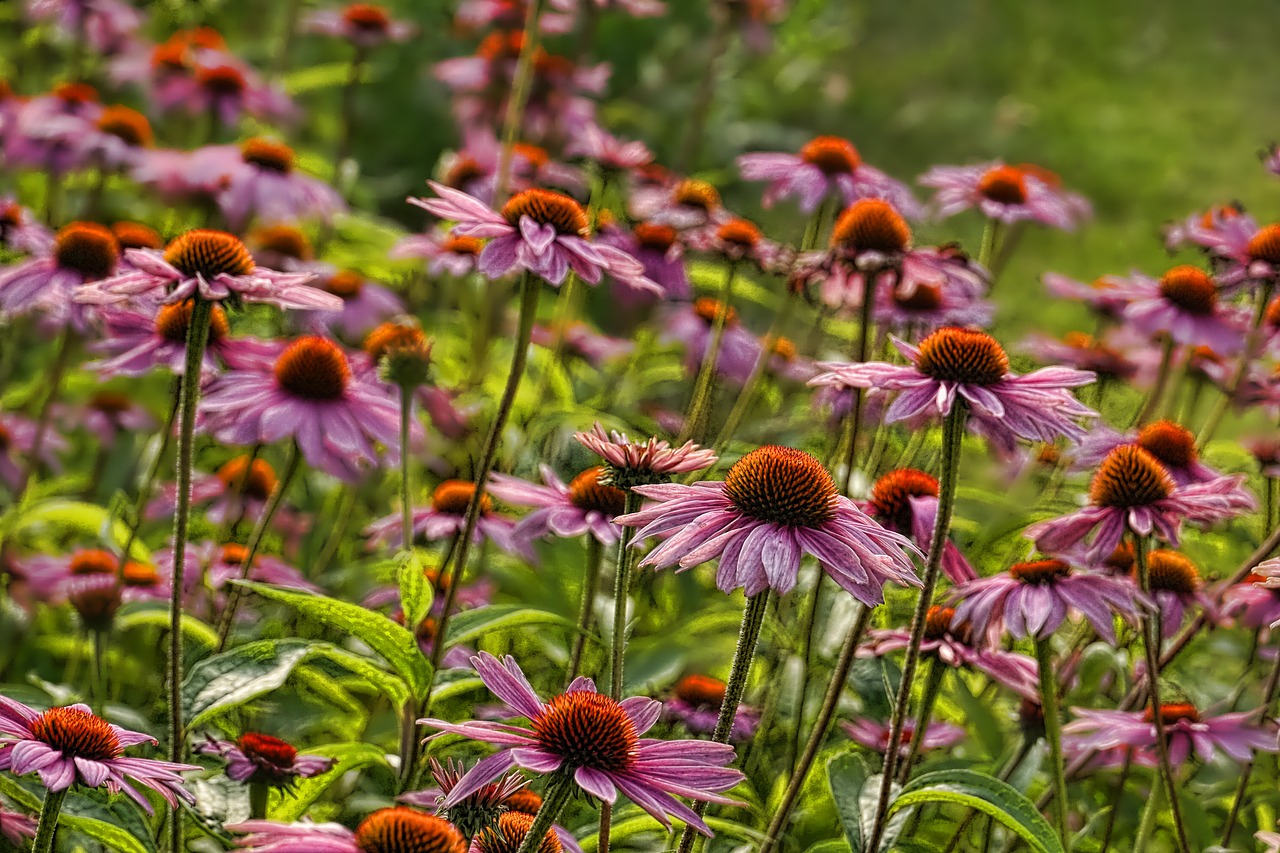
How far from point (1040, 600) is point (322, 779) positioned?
0.79m

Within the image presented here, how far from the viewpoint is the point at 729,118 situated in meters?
5.89

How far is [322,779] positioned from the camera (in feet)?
4.27

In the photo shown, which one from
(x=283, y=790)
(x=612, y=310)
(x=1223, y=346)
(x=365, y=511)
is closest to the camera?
(x=283, y=790)

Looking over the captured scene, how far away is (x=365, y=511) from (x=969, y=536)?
1.28 metres

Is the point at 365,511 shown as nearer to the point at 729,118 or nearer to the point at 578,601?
the point at 578,601

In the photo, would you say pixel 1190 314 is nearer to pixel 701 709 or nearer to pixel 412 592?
pixel 701 709

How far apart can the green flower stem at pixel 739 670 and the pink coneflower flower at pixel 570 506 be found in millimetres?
458

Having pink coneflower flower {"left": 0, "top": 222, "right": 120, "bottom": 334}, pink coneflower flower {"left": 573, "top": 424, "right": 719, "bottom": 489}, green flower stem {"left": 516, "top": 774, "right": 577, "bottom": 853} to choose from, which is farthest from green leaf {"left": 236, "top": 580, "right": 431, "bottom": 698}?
pink coneflower flower {"left": 0, "top": 222, "right": 120, "bottom": 334}

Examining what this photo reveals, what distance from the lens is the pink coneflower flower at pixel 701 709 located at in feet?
5.56

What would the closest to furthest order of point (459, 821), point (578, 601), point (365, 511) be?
point (459, 821) → point (578, 601) → point (365, 511)

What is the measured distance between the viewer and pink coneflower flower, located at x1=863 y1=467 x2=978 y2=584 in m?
1.47

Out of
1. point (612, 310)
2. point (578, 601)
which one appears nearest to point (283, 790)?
point (578, 601)

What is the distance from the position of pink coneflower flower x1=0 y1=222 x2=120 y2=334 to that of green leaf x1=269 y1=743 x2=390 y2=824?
0.93 metres

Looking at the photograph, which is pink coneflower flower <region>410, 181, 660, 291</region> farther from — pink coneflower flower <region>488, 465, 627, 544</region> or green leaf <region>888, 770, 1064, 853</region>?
green leaf <region>888, 770, 1064, 853</region>
